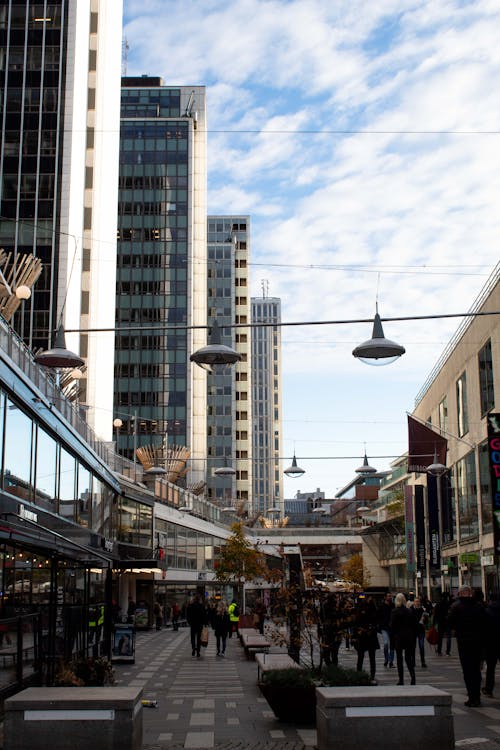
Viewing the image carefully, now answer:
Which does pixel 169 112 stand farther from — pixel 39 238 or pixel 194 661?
pixel 194 661

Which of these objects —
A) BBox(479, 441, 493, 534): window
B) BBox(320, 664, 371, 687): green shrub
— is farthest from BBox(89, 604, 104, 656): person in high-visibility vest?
BBox(479, 441, 493, 534): window

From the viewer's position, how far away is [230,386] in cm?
14875

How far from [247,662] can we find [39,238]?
165 feet

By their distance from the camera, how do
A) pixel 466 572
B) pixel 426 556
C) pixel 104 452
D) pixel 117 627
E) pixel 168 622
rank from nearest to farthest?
pixel 117 627
pixel 104 452
pixel 466 572
pixel 426 556
pixel 168 622

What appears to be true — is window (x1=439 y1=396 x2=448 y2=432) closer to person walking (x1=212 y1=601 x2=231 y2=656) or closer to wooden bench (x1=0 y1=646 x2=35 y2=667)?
person walking (x1=212 y1=601 x2=231 y2=656)

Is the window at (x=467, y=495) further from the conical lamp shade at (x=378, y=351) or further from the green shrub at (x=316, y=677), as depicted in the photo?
the green shrub at (x=316, y=677)

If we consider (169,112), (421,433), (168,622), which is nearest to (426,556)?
(421,433)

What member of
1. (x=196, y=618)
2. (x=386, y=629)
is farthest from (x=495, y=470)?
(x=196, y=618)

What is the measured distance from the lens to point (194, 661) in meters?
27.5

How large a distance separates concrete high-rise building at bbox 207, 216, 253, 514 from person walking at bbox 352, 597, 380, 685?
11441 cm

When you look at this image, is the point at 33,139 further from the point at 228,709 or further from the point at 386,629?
the point at 228,709

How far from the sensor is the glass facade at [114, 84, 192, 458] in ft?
387

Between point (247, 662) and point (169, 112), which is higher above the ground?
point (169, 112)

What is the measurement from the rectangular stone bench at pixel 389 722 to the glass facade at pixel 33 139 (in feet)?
200
